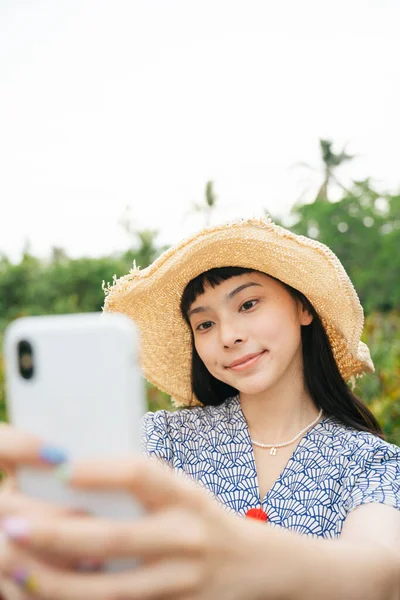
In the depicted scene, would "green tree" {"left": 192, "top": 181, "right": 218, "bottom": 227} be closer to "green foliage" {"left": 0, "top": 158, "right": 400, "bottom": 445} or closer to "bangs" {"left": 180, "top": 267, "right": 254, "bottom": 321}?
"green foliage" {"left": 0, "top": 158, "right": 400, "bottom": 445}

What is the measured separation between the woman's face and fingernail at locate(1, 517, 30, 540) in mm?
968

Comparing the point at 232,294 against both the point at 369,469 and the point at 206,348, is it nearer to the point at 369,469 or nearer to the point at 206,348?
the point at 206,348

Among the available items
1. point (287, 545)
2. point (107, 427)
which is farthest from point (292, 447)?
point (107, 427)

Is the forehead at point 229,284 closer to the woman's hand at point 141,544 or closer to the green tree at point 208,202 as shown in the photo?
the woman's hand at point 141,544

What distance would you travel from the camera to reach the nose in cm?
159

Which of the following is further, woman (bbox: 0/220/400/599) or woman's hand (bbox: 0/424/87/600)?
woman (bbox: 0/220/400/599)

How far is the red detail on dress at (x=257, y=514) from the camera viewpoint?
5.07ft

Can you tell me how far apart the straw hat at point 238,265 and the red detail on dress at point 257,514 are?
0.60 m

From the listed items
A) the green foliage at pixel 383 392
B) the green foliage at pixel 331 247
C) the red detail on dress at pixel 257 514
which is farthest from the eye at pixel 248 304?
the green foliage at pixel 331 247

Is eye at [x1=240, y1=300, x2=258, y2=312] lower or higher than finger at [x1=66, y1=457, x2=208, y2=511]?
higher

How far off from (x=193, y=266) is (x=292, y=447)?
608 mm

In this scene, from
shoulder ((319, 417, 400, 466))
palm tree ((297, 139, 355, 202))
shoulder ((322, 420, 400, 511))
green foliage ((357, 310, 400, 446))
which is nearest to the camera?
shoulder ((322, 420, 400, 511))

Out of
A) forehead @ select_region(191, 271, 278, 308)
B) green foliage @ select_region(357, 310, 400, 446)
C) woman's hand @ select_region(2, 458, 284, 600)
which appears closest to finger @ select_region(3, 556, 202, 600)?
woman's hand @ select_region(2, 458, 284, 600)

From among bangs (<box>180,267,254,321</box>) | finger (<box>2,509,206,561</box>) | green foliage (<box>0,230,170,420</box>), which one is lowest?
finger (<box>2,509,206,561</box>)
